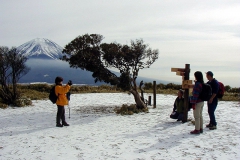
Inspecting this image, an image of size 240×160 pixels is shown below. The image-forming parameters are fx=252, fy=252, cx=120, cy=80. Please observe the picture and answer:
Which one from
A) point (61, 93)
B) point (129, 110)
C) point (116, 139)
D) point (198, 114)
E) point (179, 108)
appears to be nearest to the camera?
point (116, 139)

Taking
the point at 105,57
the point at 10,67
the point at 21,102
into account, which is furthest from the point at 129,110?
the point at 10,67

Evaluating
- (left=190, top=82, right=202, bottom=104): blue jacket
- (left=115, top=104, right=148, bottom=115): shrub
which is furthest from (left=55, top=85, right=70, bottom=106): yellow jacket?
(left=190, top=82, right=202, bottom=104): blue jacket

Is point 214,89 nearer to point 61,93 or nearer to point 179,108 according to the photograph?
point 179,108

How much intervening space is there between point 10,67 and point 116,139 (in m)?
10.5

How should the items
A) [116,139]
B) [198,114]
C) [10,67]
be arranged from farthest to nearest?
[10,67], [198,114], [116,139]

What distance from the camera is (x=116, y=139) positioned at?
7617 millimetres

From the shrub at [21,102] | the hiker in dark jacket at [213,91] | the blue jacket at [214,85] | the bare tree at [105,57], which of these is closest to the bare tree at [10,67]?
the shrub at [21,102]

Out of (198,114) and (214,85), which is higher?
(214,85)

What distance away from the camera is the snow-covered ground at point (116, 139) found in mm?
6309

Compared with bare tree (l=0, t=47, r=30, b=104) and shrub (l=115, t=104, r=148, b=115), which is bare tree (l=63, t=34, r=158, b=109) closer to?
shrub (l=115, t=104, r=148, b=115)

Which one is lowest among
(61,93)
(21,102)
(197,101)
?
(21,102)

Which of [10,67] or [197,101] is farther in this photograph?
[10,67]

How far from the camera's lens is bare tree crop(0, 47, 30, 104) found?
15.0 metres

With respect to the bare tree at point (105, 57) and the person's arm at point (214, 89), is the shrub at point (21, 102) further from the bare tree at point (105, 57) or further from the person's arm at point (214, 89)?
the person's arm at point (214, 89)
